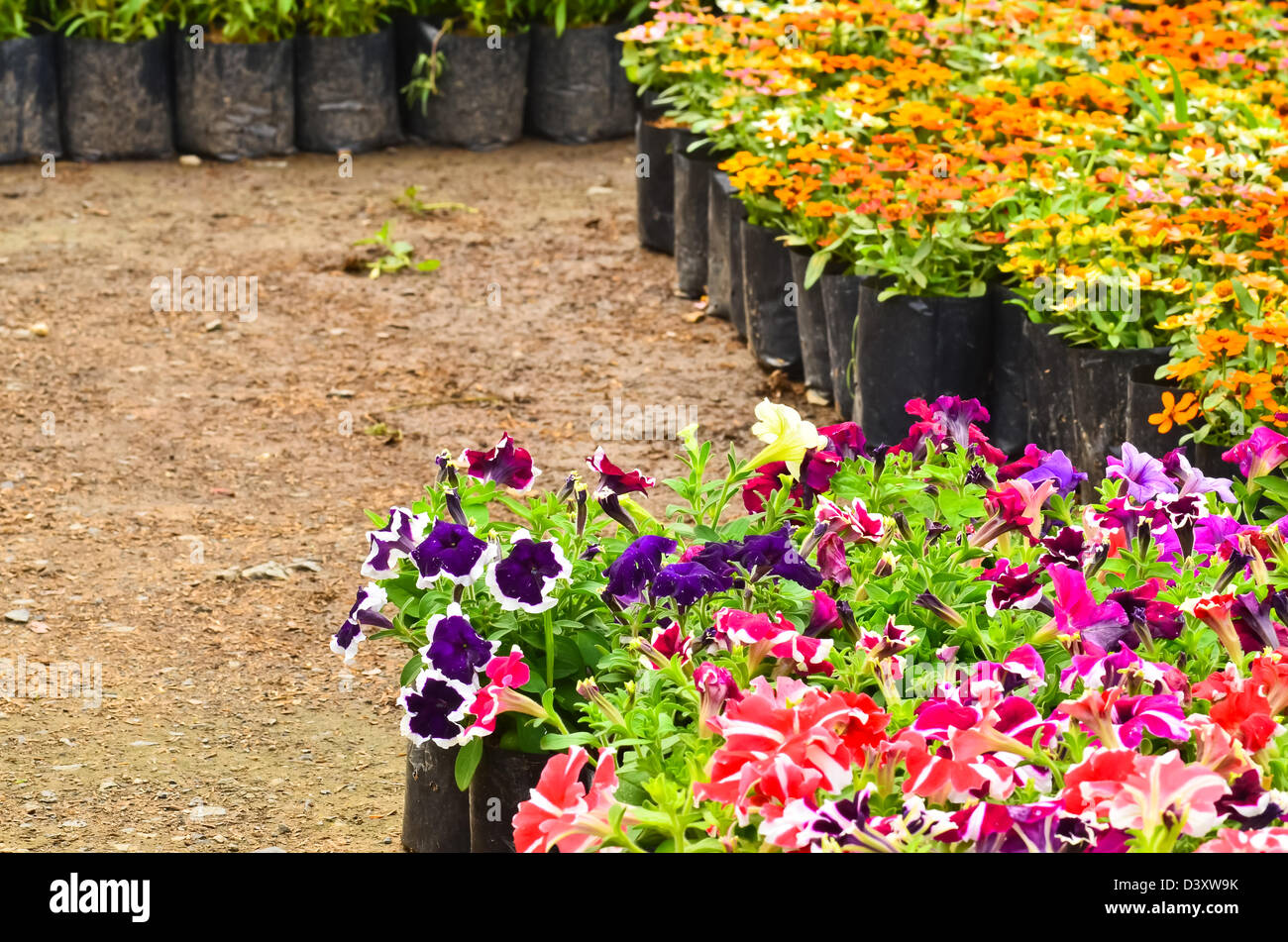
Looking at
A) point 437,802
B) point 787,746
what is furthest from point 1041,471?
point 437,802

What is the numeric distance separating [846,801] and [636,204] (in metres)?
5.84

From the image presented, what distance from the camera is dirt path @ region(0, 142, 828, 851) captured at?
332 cm

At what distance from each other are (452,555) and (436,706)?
232 millimetres

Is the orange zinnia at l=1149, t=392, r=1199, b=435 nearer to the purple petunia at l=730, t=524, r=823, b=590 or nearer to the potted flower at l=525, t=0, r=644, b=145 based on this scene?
the purple petunia at l=730, t=524, r=823, b=590

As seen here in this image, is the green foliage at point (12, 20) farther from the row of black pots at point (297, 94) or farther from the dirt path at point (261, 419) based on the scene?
the dirt path at point (261, 419)

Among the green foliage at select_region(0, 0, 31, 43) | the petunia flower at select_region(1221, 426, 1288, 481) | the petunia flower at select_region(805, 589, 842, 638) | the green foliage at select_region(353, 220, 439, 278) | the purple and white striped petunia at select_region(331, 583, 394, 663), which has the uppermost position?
the green foliage at select_region(0, 0, 31, 43)

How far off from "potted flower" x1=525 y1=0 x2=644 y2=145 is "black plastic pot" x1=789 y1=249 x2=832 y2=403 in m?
3.46

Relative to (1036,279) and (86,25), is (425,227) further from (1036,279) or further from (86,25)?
(1036,279)

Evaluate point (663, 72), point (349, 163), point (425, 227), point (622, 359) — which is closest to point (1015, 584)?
point (622, 359)

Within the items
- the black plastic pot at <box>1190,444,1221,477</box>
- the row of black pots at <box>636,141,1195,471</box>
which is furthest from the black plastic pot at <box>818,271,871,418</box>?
the black plastic pot at <box>1190,444,1221,477</box>

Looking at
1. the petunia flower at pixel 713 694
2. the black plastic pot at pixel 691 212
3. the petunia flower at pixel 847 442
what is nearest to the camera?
the petunia flower at pixel 713 694

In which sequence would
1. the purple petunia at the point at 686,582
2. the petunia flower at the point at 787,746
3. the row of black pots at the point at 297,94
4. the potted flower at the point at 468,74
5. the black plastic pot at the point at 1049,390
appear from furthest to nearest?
the potted flower at the point at 468,74, the row of black pots at the point at 297,94, the black plastic pot at the point at 1049,390, the purple petunia at the point at 686,582, the petunia flower at the point at 787,746

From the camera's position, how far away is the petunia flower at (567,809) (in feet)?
6.07

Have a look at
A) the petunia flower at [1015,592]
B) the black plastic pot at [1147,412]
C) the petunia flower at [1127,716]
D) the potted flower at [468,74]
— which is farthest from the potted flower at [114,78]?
the petunia flower at [1127,716]
